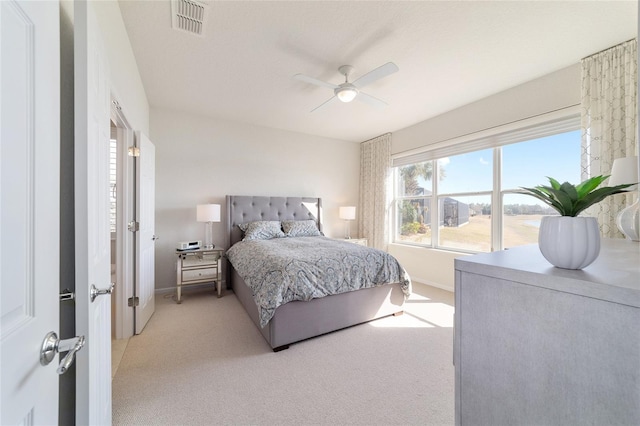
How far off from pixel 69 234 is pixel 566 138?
4.22 m

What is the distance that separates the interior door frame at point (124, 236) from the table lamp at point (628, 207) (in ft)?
12.7

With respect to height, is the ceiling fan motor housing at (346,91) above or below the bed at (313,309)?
above

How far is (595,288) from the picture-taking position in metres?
0.58

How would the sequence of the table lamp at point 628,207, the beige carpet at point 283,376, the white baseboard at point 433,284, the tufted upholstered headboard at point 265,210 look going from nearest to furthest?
1. the beige carpet at point 283,376
2. the table lamp at point 628,207
3. the white baseboard at point 433,284
4. the tufted upholstered headboard at point 265,210

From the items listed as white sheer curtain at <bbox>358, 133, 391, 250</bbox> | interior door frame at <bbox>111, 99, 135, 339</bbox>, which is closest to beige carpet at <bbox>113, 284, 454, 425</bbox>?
interior door frame at <bbox>111, 99, 135, 339</bbox>

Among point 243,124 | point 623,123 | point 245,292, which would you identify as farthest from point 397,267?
point 243,124

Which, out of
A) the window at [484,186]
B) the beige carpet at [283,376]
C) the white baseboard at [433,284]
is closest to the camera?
the beige carpet at [283,376]

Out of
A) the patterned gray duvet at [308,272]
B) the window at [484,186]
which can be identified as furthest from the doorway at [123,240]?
the window at [484,186]

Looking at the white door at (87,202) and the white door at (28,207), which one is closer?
the white door at (28,207)

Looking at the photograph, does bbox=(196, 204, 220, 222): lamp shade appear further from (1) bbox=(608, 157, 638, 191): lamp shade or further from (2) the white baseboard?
(1) bbox=(608, 157, 638, 191): lamp shade

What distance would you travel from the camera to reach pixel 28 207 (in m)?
0.53

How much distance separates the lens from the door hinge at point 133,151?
2.36 m

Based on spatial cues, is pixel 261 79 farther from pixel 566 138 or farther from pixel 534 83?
pixel 566 138

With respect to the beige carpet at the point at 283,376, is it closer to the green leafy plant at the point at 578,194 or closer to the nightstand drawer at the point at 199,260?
the nightstand drawer at the point at 199,260
